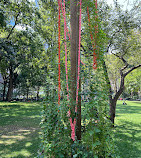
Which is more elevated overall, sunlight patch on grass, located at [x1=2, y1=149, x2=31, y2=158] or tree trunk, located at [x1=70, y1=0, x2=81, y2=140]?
tree trunk, located at [x1=70, y1=0, x2=81, y2=140]

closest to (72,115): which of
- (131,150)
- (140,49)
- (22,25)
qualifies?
(131,150)

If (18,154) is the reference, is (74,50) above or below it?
above

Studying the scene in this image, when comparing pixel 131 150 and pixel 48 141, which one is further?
pixel 131 150

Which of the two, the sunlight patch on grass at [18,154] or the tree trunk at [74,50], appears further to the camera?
the sunlight patch on grass at [18,154]

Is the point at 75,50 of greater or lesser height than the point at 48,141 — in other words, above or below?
above

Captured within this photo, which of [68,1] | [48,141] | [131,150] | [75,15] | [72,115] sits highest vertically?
[68,1]

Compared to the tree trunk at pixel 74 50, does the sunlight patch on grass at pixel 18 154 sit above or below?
below

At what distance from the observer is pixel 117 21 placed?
6.83 meters

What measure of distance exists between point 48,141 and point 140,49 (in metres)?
6.76

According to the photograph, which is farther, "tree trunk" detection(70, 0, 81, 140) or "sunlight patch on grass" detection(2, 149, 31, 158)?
"sunlight patch on grass" detection(2, 149, 31, 158)

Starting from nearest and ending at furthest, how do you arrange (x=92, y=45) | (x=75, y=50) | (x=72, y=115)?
(x=72, y=115) → (x=92, y=45) → (x=75, y=50)

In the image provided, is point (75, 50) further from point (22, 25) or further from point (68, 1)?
point (22, 25)

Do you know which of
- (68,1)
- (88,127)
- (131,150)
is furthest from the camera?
(131,150)

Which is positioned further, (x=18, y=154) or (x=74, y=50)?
(x=18, y=154)
